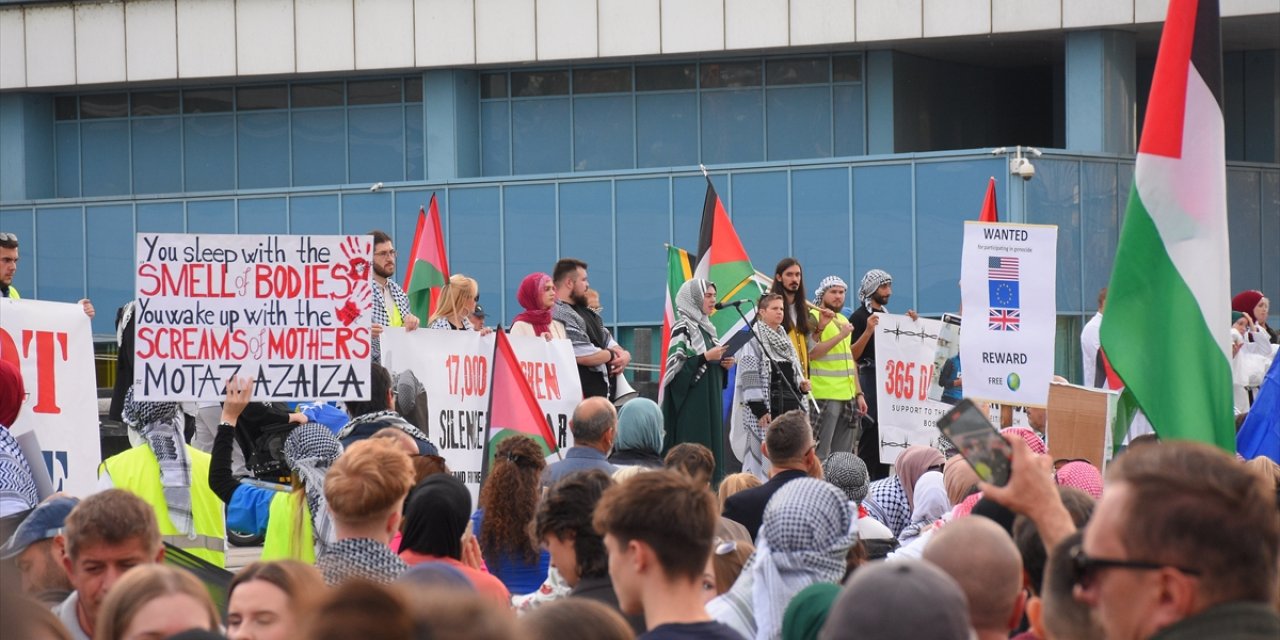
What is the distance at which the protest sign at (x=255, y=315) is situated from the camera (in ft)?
30.9

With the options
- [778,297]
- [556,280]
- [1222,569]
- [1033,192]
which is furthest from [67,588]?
[1033,192]

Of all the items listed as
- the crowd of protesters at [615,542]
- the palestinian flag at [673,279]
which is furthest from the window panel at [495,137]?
the crowd of protesters at [615,542]

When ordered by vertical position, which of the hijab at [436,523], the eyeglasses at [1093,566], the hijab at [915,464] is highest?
the eyeglasses at [1093,566]

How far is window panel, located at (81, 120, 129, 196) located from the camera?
30.9 meters

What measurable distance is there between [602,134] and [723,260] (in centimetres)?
1357

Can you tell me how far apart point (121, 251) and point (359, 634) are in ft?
91.4

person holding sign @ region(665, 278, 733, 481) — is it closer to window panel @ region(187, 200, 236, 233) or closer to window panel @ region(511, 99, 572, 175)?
window panel @ region(511, 99, 572, 175)

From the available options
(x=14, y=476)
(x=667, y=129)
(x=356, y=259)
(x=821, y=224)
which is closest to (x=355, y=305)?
(x=356, y=259)

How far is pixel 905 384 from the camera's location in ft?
48.1

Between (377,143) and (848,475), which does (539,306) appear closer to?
(848,475)

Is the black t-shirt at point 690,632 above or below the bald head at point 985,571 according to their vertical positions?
below

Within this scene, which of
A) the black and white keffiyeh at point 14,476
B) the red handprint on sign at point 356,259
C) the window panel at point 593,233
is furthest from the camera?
the window panel at point 593,233

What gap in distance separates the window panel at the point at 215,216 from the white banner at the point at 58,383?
1957 centimetres

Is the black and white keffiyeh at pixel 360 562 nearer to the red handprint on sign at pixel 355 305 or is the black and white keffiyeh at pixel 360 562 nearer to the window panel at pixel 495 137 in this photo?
the red handprint on sign at pixel 355 305
